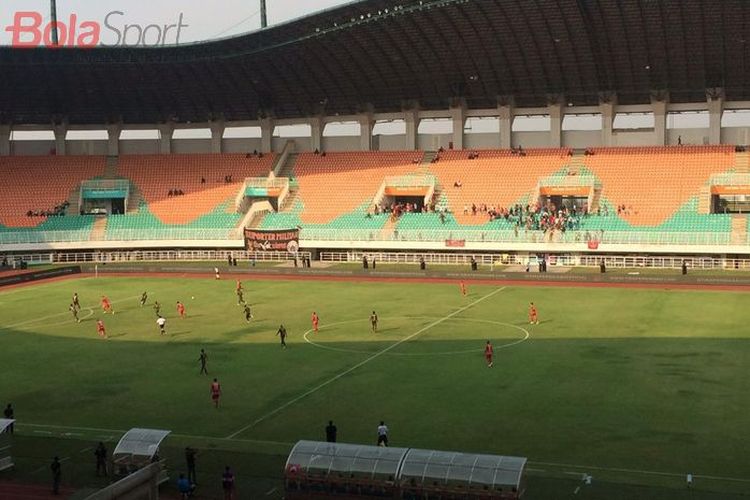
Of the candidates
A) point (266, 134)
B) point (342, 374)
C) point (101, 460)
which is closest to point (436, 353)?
point (342, 374)

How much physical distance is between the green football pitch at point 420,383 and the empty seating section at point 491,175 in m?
24.6

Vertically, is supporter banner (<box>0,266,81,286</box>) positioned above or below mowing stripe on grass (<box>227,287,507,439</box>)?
above

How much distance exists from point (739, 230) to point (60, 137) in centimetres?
6785

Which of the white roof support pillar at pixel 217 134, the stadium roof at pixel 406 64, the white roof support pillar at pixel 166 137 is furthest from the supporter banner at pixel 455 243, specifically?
the white roof support pillar at pixel 166 137

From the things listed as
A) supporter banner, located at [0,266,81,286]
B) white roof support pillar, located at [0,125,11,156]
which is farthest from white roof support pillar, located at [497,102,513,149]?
white roof support pillar, located at [0,125,11,156]

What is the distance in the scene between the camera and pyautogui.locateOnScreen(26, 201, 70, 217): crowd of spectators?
88281 mm

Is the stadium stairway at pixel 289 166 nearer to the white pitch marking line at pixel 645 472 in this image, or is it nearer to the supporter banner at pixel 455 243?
the supporter banner at pixel 455 243

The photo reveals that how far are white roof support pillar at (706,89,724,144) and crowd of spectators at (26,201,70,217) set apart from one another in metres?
59.4

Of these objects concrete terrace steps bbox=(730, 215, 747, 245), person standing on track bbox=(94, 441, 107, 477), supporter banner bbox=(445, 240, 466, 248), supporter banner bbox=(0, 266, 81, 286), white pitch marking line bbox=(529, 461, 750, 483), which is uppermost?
concrete terrace steps bbox=(730, 215, 747, 245)

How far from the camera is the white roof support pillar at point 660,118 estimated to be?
83562mm

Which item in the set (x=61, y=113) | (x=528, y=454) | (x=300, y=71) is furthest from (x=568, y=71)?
(x=528, y=454)

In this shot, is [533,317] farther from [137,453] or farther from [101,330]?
[137,453]

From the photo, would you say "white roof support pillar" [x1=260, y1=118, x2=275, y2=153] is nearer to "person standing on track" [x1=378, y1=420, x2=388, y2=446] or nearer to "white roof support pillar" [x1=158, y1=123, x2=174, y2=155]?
"white roof support pillar" [x1=158, y1=123, x2=174, y2=155]

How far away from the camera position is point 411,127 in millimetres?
92875
